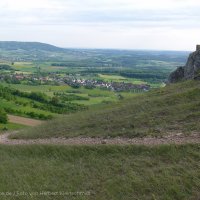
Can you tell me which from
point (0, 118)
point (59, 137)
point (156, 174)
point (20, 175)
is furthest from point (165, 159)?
point (0, 118)

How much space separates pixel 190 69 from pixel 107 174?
36.9 metres

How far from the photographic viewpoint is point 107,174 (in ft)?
53.3

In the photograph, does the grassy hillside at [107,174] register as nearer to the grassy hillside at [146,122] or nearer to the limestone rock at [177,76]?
the grassy hillside at [146,122]

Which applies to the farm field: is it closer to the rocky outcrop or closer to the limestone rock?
the rocky outcrop

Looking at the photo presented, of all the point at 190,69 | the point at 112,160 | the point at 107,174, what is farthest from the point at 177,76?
the point at 107,174

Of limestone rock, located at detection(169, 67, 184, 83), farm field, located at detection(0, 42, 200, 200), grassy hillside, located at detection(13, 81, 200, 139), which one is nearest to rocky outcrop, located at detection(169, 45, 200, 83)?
limestone rock, located at detection(169, 67, 184, 83)

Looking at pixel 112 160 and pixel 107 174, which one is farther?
pixel 112 160

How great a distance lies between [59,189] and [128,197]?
3.07 m

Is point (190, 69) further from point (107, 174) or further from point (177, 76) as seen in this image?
point (107, 174)

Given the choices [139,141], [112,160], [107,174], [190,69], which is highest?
[190,69]

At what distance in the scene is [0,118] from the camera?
56.2 meters

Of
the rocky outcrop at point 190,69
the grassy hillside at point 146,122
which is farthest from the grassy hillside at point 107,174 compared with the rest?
the rocky outcrop at point 190,69

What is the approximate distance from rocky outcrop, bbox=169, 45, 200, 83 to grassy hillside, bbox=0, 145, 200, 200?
29663 mm

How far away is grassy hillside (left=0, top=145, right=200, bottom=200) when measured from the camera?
46.4 ft
